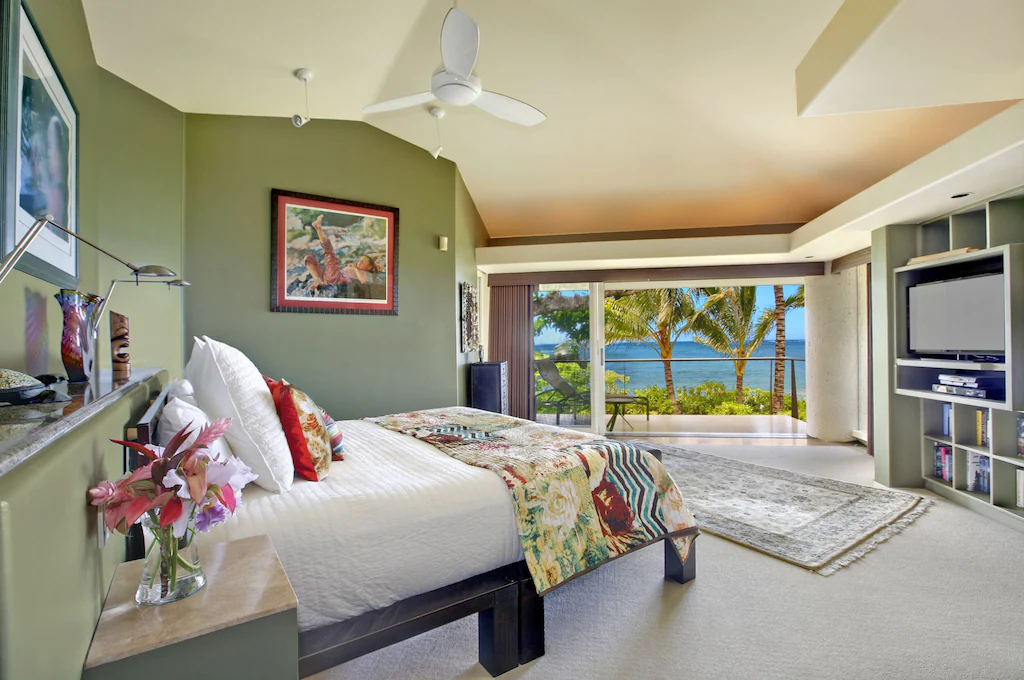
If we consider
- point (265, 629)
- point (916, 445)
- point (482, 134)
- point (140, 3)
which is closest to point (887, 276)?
point (916, 445)

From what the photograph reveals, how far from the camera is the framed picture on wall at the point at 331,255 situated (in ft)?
12.7

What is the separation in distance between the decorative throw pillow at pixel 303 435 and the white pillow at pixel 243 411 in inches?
1.3

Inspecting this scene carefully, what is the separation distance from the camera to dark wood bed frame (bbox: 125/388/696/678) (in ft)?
4.89

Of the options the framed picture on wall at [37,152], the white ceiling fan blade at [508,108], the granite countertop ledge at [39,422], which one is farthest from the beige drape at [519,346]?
the granite countertop ledge at [39,422]

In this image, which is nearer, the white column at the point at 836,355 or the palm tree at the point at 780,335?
the white column at the point at 836,355

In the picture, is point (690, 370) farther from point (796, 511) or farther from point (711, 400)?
point (796, 511)

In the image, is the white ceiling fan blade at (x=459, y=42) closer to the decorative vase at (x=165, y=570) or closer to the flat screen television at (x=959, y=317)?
the decorative vase at (x=165, y=570)

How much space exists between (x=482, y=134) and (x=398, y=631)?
395 cm

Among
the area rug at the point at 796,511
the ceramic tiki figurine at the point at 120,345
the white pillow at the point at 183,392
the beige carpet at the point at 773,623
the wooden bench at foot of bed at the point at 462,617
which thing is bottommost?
the beige carpet at the point at 773,623

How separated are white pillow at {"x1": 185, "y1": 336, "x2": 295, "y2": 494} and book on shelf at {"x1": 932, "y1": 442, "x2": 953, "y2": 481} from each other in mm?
4324

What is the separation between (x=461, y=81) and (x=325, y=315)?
2275 mm

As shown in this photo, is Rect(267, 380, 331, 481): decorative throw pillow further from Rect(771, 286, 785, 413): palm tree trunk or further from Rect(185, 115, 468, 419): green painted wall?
Rect(771, 286, 785, 413): palm tree trunk

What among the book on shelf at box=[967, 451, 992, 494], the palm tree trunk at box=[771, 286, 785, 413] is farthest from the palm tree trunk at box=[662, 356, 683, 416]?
the book on shelf at box=[967, 451, 992, 494]

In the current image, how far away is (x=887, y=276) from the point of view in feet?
12.8
